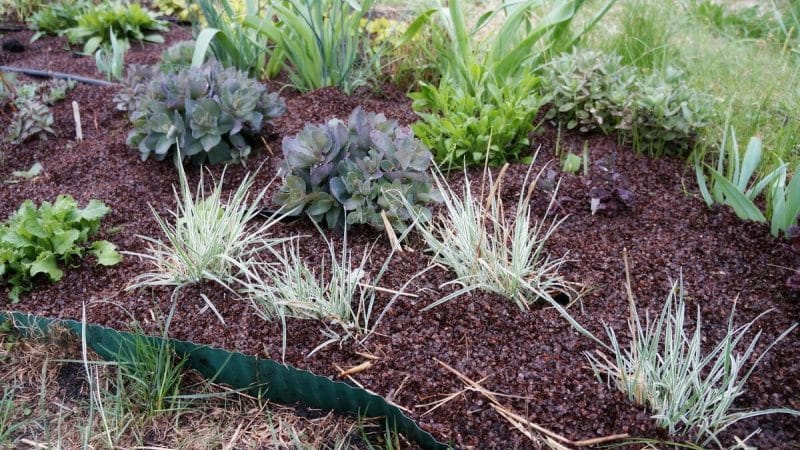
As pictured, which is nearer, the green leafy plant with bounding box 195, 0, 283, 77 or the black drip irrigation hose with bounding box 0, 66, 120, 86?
the green leafy plant with bounding box 195, 0, 283, 77

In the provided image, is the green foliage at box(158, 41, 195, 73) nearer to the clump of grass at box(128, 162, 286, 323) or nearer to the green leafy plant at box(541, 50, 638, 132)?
the clump of grass at box(128, 162, 286, 323)

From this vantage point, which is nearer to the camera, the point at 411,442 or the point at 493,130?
the point at 411,442

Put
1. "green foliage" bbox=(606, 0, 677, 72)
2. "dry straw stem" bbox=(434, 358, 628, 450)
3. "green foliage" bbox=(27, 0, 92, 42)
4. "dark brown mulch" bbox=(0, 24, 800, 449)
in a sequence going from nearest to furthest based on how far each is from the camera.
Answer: "dry straw stem" bbox=(434, 358, 628, 450) → "dark brown mulch" bbox=(0, 24, 800, 449) → "green foliage" bbox=(606, 0, 677, 72) → "green foliage" bbox=(27, 0, 92, 42)

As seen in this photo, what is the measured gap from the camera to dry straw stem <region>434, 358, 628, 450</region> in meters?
1.71

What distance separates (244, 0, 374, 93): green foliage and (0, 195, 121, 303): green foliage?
145 centimetres

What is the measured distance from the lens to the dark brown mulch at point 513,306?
6.06 feet

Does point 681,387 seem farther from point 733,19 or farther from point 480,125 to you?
point 733,19

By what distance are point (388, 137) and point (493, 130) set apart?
0.59m

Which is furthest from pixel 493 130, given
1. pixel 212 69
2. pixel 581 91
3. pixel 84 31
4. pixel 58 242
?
pixel 84 31

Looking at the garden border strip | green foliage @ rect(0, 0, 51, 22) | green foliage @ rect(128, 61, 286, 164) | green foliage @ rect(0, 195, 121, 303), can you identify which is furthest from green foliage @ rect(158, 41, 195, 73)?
green foliage @ rect(0, 0, 51, 22)

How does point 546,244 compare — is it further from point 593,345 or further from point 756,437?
point 756,437

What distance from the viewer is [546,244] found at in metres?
2.51

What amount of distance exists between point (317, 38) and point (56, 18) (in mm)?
2794

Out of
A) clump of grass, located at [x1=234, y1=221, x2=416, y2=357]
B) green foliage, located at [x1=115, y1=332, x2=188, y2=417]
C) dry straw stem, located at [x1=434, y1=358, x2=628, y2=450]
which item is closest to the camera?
dry straw stem, located at [x1=434, y1=358, x2=628, y2=450]
